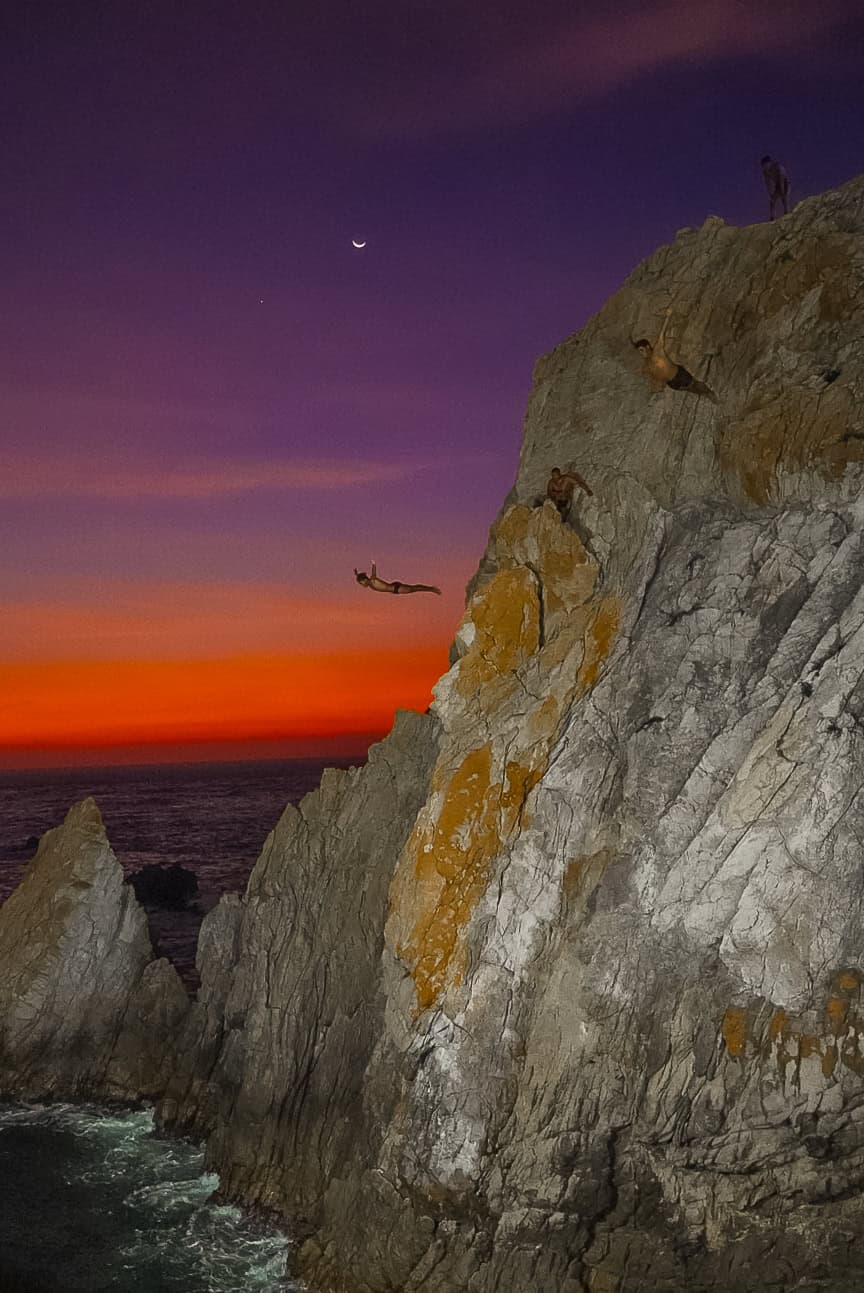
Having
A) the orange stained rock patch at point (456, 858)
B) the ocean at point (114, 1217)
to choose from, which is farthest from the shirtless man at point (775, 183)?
the ocean at point (114, 1217)

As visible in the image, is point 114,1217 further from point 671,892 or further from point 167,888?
point 167,888

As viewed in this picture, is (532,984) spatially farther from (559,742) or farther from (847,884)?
(847,884)

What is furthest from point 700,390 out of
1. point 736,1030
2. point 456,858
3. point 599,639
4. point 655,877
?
point 736,1030

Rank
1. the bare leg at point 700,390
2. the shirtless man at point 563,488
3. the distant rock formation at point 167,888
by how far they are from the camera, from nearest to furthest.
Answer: the bare leg at point 700,390 → the shirtless man at point 563,488 → the distant rock formation at point 167,888

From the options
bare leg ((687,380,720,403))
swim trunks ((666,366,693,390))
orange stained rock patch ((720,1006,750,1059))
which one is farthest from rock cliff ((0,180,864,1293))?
swim trunks ((666,366,693,390))

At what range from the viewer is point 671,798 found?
55.3 feet

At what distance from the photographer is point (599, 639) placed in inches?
710

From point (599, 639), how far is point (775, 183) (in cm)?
1049

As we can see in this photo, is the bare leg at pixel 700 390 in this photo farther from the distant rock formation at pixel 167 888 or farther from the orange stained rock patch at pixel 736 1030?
the distant rock formation at pixel 167 888

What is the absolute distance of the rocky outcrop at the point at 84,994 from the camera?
83.7 feet

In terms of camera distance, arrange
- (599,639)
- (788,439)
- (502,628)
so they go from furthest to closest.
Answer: (502,628), (599,639), (788,439)

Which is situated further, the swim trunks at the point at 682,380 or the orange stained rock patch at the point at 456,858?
the swim trunks at the point at 682,380

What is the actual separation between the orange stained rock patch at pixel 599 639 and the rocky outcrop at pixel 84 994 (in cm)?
1528

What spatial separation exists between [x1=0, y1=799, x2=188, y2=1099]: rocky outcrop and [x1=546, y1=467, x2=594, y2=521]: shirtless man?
16.2 metres
